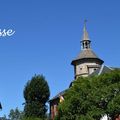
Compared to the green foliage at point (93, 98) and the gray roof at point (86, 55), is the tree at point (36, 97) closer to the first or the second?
the gray roof at point (86, 55)

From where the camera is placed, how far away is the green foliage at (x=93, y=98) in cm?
5069

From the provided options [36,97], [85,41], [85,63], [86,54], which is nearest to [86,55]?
[86,54]

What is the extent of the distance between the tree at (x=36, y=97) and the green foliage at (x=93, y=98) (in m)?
34.2

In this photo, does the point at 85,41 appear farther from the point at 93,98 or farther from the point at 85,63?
the point at 93,98

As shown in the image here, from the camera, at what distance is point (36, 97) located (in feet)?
301

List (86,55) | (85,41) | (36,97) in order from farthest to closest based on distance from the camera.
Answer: (85,41) < (86,55) < (36,97)

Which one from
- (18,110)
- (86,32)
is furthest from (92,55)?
(18,110)

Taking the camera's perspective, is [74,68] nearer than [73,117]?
No

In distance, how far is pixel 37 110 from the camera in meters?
88.8

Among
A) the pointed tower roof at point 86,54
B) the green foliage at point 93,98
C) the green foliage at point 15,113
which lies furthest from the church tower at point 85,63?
the green foliage at point 93,98

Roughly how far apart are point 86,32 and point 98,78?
233 ft

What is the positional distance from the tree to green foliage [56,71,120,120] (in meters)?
34.2

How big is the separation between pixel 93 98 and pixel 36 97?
4156 centimetres

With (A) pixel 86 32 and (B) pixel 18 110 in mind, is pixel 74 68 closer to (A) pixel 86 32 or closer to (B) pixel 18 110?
(A) pixel 86 32
